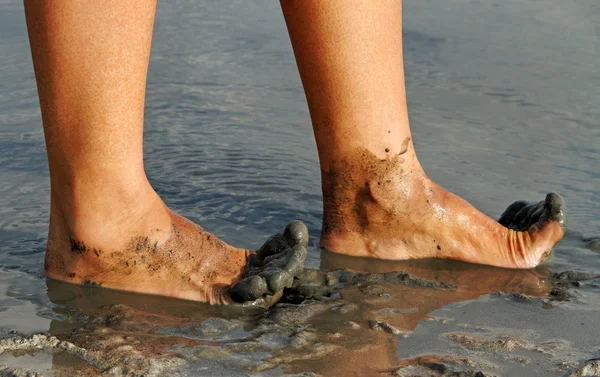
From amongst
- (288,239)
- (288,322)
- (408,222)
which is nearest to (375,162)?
(408,222)

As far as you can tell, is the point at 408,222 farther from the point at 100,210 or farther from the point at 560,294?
the point at 100,210

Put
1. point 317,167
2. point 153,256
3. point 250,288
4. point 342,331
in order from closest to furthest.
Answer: point 342,331, point 250,288, point 153,256, point 317,167

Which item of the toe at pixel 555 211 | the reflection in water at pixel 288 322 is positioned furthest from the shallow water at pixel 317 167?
the toe at pixel 555 211

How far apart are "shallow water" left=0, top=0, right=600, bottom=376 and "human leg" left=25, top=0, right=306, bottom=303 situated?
0.27 feet

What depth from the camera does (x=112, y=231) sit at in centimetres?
200

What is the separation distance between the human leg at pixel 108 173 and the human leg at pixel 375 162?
354mm

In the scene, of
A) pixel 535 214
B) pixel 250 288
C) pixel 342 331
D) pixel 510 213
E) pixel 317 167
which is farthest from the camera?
pixel 317 167

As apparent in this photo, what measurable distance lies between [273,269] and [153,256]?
0.31m

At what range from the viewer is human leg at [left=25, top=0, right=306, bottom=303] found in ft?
6.01

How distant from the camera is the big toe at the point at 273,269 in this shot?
191cm

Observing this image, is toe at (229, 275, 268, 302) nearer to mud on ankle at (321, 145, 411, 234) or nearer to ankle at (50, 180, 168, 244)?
ankle at (50, 180, 168, 244)

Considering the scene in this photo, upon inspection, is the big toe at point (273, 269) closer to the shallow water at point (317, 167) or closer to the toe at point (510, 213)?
the shallow water at point (317, 167)

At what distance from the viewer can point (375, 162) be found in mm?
2320

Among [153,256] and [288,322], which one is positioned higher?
[153,256]
